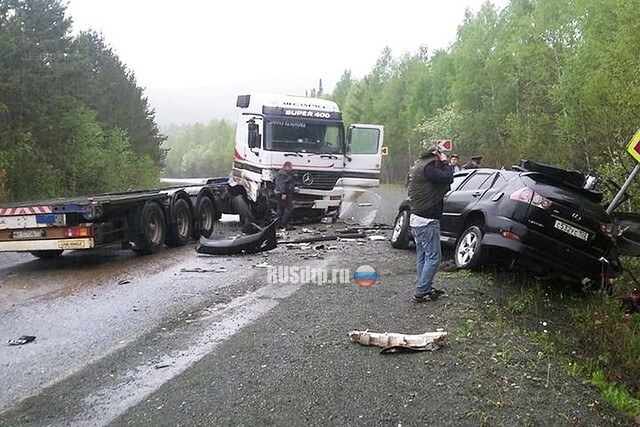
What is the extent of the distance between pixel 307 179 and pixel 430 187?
26.1 ft

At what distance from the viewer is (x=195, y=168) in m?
109

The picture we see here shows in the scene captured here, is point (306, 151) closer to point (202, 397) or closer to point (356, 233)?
point (356, 233)

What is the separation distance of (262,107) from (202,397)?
10.8 m

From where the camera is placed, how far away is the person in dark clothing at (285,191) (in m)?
12.9

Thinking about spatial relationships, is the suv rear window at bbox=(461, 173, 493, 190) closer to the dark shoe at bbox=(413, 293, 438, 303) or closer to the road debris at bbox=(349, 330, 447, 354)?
the dark shoe at bbox=(413, 293, 438, 303)

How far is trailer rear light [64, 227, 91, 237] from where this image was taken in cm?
847

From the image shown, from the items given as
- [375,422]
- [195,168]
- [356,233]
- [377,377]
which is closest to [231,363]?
[377,377]

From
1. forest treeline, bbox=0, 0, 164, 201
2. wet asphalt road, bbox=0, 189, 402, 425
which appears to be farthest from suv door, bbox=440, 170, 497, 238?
forest treeline, bbox=0, 0, 164, 201

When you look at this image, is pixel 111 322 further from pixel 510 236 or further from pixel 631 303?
pixel 631 303

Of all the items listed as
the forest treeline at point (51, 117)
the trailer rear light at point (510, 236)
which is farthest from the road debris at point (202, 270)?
the forest treeline at point (51, 117)

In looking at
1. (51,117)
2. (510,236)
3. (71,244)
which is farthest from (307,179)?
(51,117)

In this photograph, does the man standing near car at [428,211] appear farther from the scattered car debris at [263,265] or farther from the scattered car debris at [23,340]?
the scattered car debris at [23,340]

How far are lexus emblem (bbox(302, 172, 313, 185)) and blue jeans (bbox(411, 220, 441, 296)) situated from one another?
784 centimetres

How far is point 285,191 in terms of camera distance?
12.9 metres
